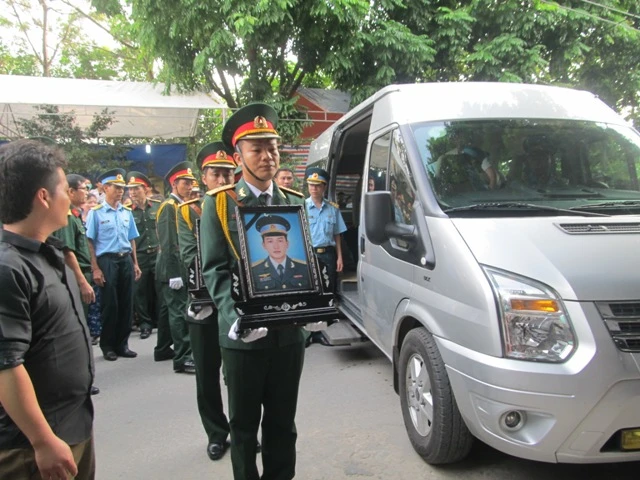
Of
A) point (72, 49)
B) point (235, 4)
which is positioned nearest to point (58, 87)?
point (235, 4)

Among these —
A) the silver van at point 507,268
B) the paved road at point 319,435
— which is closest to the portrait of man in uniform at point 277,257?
the silver van at point 507,268

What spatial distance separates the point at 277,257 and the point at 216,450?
1.77 m

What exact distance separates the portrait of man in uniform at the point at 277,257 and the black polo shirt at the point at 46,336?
717 millimetres

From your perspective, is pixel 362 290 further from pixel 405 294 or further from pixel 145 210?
pixel 145 210

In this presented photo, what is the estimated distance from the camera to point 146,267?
6.65 m

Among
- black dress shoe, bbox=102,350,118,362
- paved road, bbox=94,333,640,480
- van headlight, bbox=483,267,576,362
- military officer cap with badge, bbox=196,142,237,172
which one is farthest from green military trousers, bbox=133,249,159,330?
van headlight, bbox=483,267,576,362

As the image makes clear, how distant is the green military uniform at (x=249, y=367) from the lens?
2229mm

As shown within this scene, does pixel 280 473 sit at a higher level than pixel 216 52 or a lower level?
lower

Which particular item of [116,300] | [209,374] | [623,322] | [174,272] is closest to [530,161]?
[623,322]

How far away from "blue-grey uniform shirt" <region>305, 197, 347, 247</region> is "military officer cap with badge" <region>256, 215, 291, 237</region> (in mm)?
3295

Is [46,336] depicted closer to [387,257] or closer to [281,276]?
[281,276]

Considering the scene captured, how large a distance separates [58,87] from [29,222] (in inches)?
377

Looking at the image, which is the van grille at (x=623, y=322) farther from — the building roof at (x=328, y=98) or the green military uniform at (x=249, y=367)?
the building roof at (x=328, y=98)

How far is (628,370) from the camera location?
2.01m
